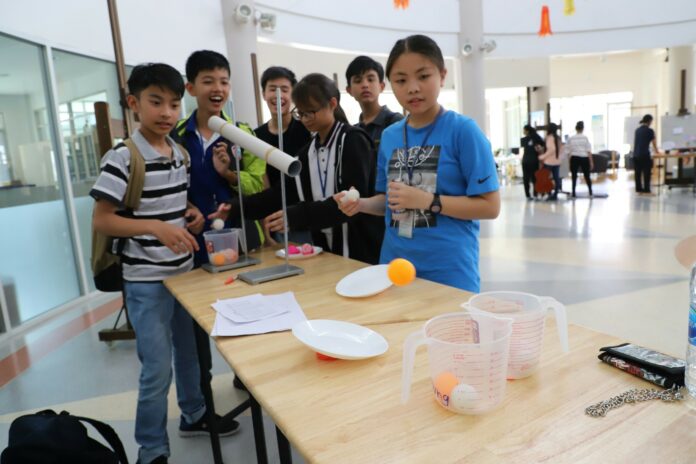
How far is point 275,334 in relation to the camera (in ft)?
3.48

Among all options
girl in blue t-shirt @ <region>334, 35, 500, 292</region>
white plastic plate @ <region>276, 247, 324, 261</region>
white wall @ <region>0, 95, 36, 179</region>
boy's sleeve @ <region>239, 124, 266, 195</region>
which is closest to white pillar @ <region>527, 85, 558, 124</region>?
white wall @ <region>0, 95, 36, 179</region>

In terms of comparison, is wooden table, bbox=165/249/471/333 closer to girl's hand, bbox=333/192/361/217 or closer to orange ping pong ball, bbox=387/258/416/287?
orange ping pong ball, bbox=387/258/416/287

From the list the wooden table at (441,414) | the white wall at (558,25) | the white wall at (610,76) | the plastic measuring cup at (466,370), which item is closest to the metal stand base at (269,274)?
the wooden table at (441,414)

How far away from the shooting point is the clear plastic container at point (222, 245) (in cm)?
167

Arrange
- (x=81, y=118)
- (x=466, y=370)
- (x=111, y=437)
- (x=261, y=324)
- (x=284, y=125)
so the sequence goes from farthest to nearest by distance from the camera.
Result: 1. (x=81, y=118)
2. (x=284, y=125)
3. (x=111, y=437)
4. (x=261, y=324)
5. (x=466, y=370)

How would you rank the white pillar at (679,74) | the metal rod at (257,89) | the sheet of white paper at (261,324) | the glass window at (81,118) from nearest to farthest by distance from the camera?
the sheet of white paper at (261,324) → the glass window at (81,118) → the metal rod at (257,89) → the white pillar at (679,74)

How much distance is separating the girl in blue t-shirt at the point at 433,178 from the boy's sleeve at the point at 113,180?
2.28ft

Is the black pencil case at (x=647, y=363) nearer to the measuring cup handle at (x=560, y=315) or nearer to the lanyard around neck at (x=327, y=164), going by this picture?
the measuring cup handle at (x=560, y=315)

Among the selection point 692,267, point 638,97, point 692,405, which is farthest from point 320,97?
point 638,97

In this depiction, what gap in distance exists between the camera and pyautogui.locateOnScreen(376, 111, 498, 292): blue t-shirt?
135 cm

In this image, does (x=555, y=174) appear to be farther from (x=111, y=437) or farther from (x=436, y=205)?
(x=111, y=437)

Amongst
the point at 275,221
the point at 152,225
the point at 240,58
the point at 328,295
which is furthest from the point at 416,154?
the point at 240,58

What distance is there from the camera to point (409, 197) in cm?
135

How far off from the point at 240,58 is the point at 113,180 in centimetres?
433
